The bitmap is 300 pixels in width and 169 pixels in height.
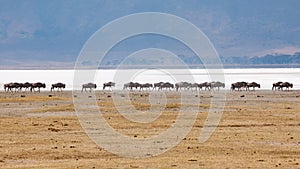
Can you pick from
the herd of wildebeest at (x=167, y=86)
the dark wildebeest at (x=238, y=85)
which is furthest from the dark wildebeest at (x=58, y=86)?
the dark wildebeest at (x=238, y=85)

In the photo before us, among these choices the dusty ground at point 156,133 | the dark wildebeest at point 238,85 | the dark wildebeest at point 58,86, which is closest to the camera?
the dusty ground at point 156,133

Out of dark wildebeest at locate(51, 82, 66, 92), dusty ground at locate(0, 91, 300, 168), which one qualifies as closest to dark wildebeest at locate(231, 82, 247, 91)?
dark wildebeest at locate(51, 82, 66, 92)

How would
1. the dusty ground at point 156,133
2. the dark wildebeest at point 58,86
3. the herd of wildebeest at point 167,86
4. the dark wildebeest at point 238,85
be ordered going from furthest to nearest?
1. the herd of wildebeest at point 167,86
2. the dark wildebeest at point 238,85
3. the dark wildebeest at point 58,86
4. the dusty ground at point 156,133

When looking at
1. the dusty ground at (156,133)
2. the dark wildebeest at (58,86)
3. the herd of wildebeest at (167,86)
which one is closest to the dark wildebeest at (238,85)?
the herd of wildebeest at (167,86)

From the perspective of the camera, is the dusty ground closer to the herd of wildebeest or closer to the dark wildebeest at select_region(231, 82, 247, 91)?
the dark wildebeest at select_region(231, 82, 247, 91)

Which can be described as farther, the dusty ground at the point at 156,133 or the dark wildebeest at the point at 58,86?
the dark wildebeest at the point at 58,86

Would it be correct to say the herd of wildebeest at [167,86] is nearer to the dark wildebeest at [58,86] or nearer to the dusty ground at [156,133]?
the dark wildebeest at [58,86]

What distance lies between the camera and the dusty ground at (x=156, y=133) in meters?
23.5

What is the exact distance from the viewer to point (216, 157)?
24.8 meters

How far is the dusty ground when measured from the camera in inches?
926

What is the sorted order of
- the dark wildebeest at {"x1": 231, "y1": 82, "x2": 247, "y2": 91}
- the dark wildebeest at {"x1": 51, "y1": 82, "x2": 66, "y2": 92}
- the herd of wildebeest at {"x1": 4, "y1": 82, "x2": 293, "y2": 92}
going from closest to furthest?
the dark wildebeest at {"x1": 51, "y1": 82, "x2": 66, "y2": 92} < the dark wildebeest at {"x1": 231, "y1": 82, "x2": 247, "y2": 91} < the herd of wildebeest at {"x1": 4, "y1": 82, "x2": 293, "y2": 92}

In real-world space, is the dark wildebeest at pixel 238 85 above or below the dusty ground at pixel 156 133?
above

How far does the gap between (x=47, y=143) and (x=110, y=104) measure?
26.1m

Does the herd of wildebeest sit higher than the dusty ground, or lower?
higher
